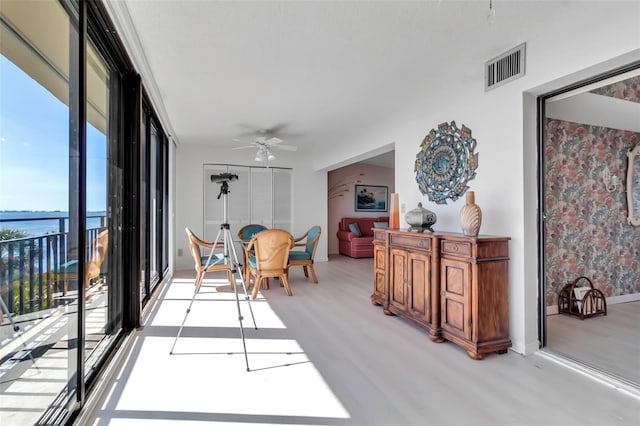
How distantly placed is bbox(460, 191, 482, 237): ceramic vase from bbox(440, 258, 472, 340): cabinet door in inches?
10.2

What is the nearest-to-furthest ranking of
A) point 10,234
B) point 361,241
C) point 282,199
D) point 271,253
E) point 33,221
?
point 10,234, point 33,221, point 271,253, point 282,199, point 361,241

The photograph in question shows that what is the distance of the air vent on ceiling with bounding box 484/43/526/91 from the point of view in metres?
2.35

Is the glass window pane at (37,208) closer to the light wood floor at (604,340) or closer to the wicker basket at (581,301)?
the light wood floor at (604,340)

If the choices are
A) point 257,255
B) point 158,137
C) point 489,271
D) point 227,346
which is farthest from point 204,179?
point 489,271

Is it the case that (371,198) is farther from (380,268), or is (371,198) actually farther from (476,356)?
(476,356)

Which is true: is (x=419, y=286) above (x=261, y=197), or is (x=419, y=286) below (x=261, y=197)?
below

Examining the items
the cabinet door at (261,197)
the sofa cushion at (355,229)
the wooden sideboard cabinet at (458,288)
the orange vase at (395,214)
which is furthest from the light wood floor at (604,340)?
the cabinet door at (261,197)

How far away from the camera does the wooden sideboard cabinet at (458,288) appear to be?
2.31 metres

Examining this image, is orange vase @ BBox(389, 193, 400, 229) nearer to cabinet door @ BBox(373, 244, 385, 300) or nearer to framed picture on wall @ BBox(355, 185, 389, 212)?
cabinet door @ BBox(373, 244, 385, 300)

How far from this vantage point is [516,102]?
2.43 metres

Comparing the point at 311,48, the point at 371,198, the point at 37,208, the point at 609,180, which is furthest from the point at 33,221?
the point at 371,198

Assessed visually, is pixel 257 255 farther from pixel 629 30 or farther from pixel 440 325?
pixel 629 30

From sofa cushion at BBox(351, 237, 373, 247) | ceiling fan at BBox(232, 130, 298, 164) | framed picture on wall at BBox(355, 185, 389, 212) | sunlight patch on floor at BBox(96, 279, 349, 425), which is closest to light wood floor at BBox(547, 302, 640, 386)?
sunlight patch on floor at BBox(96, 279, 349, 425)

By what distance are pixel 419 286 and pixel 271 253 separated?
6.38 feet
